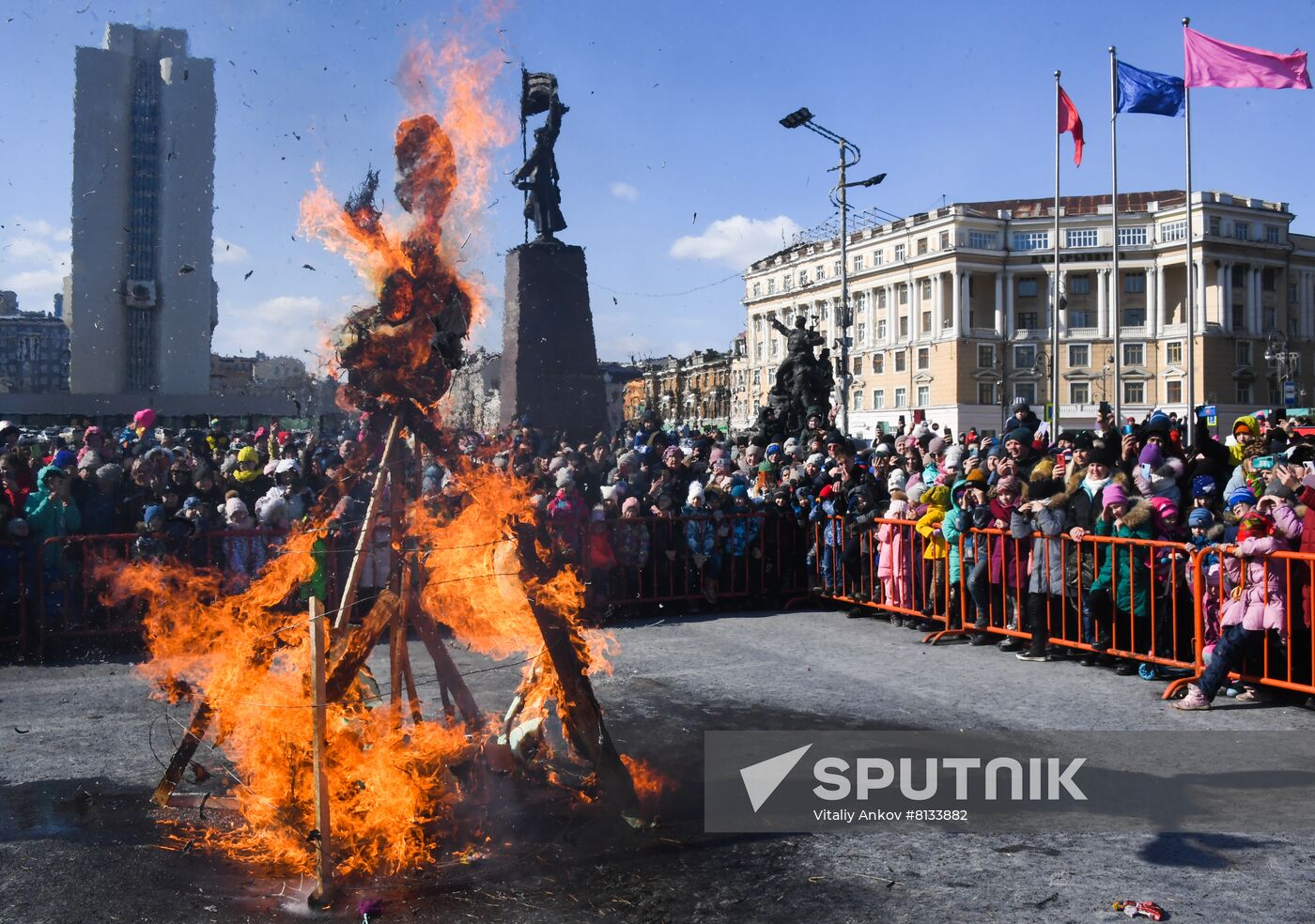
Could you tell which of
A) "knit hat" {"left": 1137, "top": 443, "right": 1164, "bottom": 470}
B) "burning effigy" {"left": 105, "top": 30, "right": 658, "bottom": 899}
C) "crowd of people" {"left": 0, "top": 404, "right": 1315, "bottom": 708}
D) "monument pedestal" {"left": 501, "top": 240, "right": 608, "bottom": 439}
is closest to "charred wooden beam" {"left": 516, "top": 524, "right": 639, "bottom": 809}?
"burning effigy" {"left": 105, "top": 30, "right": 658, "bottom": 899}

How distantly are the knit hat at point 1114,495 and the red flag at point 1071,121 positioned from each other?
2359cm

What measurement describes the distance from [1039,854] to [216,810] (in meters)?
4.06

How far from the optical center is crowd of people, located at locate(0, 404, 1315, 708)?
7.45m

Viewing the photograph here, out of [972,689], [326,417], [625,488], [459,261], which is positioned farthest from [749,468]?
[326,417]

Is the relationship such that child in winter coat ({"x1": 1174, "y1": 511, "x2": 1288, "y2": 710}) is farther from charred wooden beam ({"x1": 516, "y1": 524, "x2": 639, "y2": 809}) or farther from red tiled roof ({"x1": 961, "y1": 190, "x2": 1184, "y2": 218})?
red tiled roof ({"x1": 961, "y1": 190, "x2": 1184, "y2": 218})

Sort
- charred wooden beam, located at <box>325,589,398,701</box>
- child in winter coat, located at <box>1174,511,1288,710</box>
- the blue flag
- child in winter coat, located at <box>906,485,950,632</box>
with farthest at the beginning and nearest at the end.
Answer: the blue flag, child in winter coat, located at <box>906,485,950,632</box>, child in winter coat, located at <box>1174,511,1288,710</box>, charred wooden beam, located at <box>325,589,398,701</box>

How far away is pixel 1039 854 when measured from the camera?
4500 mm

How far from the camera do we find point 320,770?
4.16 metres

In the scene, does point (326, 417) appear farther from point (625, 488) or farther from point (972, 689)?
point (972, 689)

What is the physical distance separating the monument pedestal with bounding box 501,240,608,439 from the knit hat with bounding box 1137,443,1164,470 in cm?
1369

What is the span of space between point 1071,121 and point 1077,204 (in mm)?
67777

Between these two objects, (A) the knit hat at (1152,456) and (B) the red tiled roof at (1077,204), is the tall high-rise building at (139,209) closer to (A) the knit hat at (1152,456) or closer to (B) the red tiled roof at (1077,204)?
(B) the red tiled roof at (1077,204)

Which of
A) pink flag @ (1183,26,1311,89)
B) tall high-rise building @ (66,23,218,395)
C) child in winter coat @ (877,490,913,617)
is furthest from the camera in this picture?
tall high-rise building @ (66,23,218,395)

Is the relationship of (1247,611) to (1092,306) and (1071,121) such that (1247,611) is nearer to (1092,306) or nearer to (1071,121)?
(1071,121)
